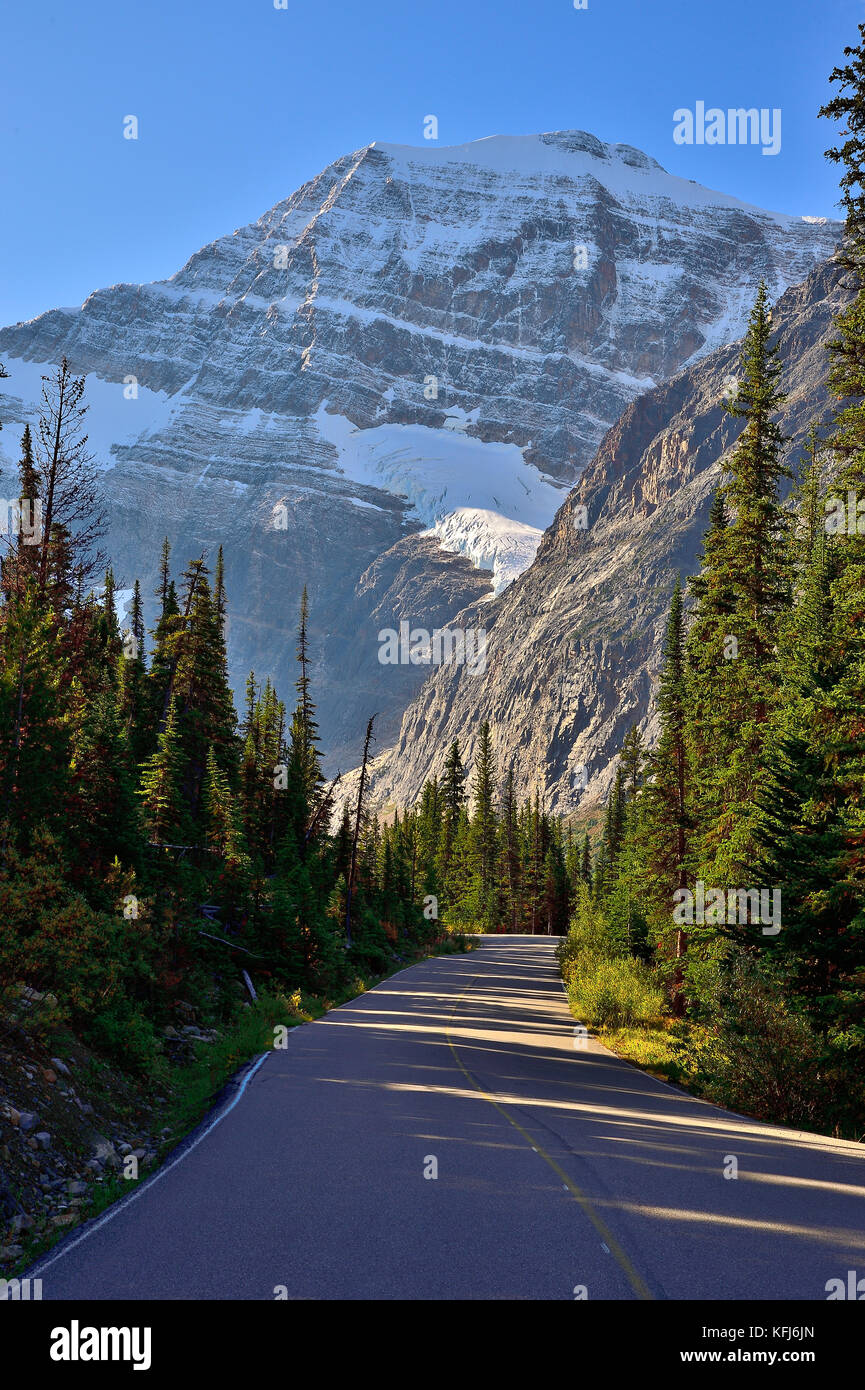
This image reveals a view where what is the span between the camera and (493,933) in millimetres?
95250

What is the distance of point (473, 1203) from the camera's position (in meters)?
7.99

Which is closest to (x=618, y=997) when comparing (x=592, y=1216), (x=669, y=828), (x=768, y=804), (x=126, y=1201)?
(x=669, y=828)

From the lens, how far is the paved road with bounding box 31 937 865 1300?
619cm

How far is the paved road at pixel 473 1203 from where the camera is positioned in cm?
619

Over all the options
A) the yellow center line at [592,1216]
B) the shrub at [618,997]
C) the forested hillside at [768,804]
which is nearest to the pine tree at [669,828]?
the forested hillside at [768,804]

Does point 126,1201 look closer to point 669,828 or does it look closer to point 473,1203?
point 473,1203

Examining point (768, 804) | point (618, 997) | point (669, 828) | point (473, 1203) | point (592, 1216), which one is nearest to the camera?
point (592, 1216)

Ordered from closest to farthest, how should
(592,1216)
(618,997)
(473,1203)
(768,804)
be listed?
(592,1216), (473,1203), (768,804), (618,997)

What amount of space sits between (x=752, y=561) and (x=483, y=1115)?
1751 cm

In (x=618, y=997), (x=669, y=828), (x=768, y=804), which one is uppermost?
(x=768, y=804)

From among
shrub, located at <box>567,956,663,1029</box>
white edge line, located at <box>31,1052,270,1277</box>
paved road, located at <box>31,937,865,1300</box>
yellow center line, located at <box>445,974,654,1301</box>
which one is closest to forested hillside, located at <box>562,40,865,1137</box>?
shrub, located at <box>567,956,663,1029</box>

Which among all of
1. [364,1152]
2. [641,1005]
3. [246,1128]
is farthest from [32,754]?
[641,1005]

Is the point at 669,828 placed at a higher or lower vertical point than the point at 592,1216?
higher
